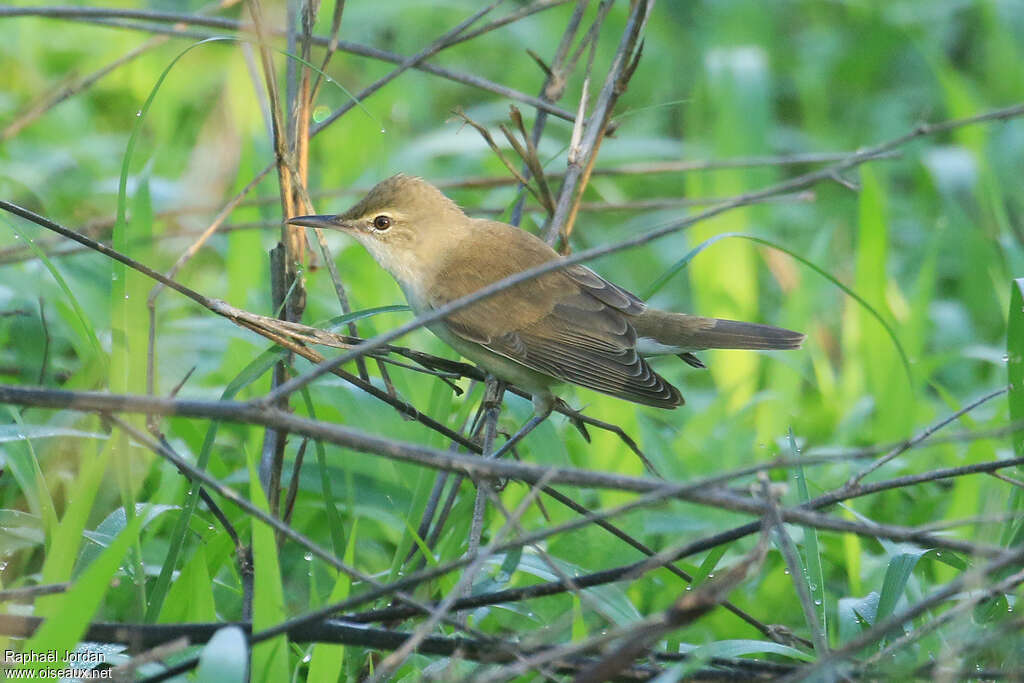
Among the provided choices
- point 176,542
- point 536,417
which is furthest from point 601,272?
point 176,542

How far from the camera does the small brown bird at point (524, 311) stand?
3893mm

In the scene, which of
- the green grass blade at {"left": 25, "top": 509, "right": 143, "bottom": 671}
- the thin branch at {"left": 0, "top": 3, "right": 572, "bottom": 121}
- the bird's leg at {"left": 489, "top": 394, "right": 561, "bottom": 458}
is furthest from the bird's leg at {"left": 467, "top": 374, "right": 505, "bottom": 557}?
the thin branch at {"left": 0, "top": 3, "right": 572, "bottom": 121}

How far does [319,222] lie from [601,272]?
294cm

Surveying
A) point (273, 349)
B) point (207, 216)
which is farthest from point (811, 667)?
point (207, 216)

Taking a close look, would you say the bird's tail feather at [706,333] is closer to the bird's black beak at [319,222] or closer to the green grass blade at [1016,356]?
the green grass blade at [1016,356]

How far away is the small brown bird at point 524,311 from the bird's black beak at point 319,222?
1 centimetres

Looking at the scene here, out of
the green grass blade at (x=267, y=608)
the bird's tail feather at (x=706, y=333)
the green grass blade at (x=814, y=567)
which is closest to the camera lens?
the green grass blade at (x=267, y=608)

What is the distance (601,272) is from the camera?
6.31 meters

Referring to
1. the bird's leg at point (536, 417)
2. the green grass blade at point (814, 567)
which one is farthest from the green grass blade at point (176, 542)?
the green grass blade at point (814, 567)

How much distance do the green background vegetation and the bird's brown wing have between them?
0.77 feet

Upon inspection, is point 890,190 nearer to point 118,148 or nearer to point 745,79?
point 745,79

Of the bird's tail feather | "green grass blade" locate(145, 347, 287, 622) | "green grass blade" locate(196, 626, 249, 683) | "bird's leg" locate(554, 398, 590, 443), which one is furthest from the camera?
the bird's tail feather

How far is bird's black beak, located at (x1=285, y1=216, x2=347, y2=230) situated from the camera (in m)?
3.41

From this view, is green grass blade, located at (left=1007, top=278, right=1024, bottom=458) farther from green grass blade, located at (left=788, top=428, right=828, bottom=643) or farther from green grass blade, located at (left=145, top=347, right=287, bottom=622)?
green grass blade, located at (left=145, top=347, right=287, bottom=622)
